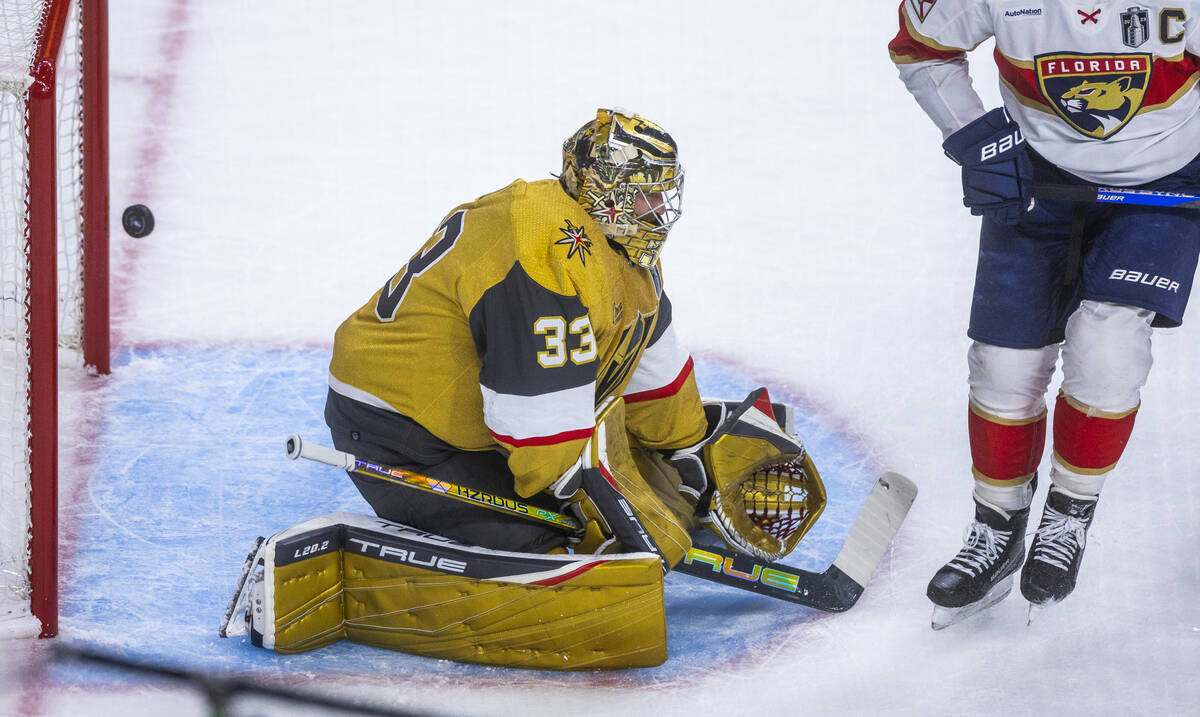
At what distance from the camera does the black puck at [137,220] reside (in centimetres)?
382

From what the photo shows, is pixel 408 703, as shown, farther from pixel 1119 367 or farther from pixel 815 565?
pixel 1119 367

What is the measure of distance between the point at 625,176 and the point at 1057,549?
1.08m

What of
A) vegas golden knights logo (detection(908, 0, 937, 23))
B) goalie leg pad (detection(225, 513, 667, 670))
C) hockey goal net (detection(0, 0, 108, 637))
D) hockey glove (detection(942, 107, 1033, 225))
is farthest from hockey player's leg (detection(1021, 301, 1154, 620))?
hockey goal net (detection(0, 0, 108, 637))

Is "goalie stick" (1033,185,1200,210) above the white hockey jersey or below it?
below

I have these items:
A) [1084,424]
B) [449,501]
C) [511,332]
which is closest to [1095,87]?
[1084,424]

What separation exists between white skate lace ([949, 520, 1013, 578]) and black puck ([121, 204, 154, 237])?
225cm

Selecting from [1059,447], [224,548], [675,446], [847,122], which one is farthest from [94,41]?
[847,122]

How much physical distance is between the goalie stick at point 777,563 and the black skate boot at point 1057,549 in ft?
1.07

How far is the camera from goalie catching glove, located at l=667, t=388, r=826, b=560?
2.96 metres

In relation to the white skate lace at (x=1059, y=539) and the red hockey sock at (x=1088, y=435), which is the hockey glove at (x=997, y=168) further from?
the white skate lace at (x=1059, y=539)

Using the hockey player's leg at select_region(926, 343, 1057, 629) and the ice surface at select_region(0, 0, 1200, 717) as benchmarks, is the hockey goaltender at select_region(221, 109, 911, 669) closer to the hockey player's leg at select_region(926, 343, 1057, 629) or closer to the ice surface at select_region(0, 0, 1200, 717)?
the ice surface at select_region(0, 0, 1200, 717)

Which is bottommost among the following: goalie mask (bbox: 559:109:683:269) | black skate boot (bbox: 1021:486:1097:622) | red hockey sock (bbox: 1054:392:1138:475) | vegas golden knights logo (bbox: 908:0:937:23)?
black skate boot (bbox: 1021:486:1097:622)

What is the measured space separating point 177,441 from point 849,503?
160cm

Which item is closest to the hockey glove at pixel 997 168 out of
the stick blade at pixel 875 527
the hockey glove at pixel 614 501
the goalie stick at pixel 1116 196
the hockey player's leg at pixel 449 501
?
the goalie stick at pixel 1116 196
